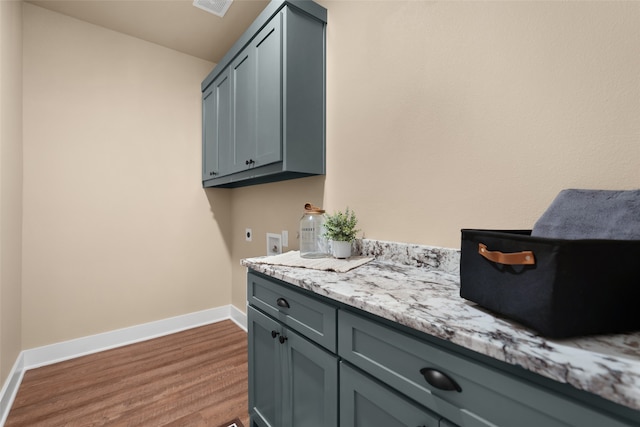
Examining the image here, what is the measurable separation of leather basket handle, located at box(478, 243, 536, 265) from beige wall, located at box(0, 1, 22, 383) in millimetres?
2303

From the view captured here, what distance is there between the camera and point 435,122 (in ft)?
3.77

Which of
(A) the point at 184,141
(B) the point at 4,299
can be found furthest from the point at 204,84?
(B) the point at 4,299

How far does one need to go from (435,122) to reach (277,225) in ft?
4.51

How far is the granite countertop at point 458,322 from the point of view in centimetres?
40

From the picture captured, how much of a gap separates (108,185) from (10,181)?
607 millimetres

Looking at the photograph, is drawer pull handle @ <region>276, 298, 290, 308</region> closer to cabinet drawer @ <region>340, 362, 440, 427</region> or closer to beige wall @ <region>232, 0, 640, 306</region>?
cabinet drawer @ <region>340, 362, 440, 427</region>

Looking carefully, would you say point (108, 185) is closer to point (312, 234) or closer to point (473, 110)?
point (312, 234)

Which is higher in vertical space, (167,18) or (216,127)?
(167,18)

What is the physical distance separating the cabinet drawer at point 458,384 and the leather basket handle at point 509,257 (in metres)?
0.21

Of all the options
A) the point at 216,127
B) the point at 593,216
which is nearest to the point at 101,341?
the point at 216,127

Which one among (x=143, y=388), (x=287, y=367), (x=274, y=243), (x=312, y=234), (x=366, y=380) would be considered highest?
(x=312, y=234)

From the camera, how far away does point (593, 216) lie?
2.23 ft

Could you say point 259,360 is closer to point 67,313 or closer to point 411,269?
point 411,269

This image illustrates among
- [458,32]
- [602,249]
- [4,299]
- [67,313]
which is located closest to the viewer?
[602,249]
